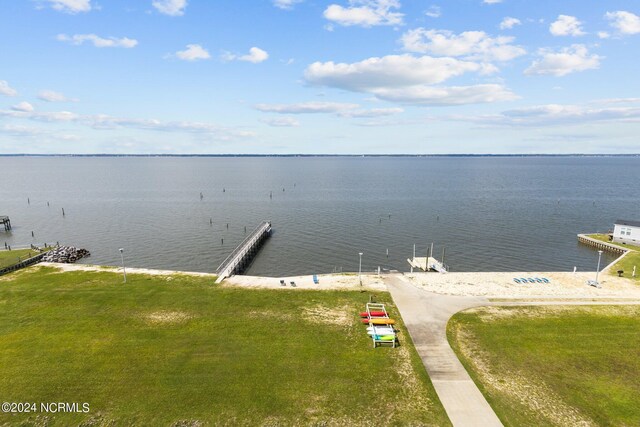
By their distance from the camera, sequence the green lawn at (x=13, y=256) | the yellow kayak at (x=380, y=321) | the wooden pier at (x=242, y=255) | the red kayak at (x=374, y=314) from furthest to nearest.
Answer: the green lawn at (x=13, y=256) → the wooden pier at (x=242, y=255) → the red kayak at (x=374, y=314) → the yellow kayak at (x=380, y=321)

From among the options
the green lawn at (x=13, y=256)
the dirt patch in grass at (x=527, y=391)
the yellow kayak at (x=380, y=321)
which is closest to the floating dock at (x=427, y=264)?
the yellow kayak at (x=380, y=321)

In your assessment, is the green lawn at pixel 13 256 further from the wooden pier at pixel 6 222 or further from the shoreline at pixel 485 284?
the wooden pier at pixel 6 222

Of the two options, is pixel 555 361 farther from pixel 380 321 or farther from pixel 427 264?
pixel 427 264

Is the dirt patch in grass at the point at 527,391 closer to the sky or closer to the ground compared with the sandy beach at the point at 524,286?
→ closer to the ground

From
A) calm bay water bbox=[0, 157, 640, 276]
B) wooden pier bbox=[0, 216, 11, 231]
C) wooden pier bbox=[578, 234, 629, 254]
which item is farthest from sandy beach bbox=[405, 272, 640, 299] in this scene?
wooden pier bbox=[0, 216, 11, 231]

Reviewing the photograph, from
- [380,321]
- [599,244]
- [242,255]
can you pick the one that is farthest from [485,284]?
[599,244]

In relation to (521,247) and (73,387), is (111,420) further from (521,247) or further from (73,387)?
(521,247)
